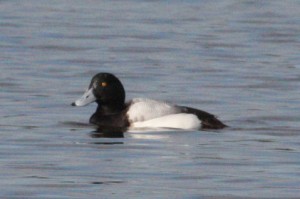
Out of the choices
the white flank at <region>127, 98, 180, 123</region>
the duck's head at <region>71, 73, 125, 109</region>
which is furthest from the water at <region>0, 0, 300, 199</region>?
the white flank at <region>127, 98, 180, 123</region>

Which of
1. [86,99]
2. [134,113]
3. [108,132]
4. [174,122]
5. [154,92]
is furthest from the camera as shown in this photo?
[154,92]

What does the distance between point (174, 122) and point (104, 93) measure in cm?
110

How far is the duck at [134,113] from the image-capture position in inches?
611

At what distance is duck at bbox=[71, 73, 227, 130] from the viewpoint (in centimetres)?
1551

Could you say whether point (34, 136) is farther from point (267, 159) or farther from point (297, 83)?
point (297, 83)

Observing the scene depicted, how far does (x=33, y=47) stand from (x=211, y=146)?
31.7ft

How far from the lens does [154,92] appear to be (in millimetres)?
18688

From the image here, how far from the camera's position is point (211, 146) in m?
14.1

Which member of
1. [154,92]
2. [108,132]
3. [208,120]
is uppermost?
[208,120]

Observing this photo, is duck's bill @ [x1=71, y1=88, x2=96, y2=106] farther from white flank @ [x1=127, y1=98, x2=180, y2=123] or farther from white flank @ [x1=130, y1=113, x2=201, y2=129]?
white flank @ [x1=130, y1=113, x2=201, y2=129]

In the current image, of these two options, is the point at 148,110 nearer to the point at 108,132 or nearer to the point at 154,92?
the point at 108,132

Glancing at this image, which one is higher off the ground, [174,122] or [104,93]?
[104,93]

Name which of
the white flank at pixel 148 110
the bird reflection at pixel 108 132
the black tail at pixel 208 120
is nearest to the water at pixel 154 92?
the bird reflection at pixel 108 132


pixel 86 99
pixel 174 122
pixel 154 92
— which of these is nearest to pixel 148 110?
pixel 174 122
